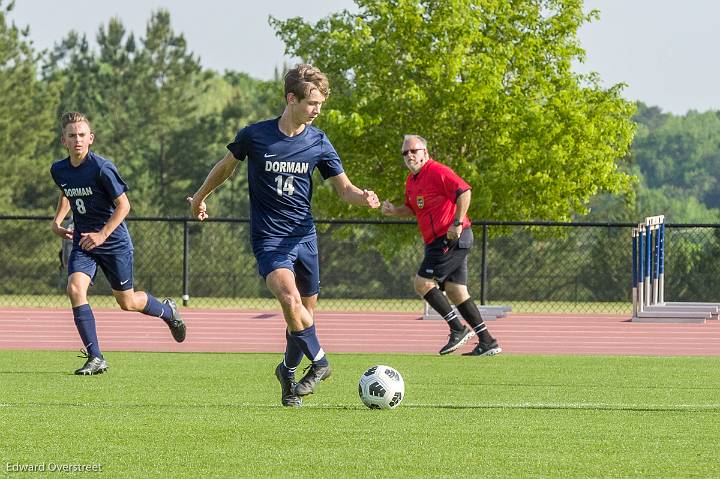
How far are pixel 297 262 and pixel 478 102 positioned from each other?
27.4 metres

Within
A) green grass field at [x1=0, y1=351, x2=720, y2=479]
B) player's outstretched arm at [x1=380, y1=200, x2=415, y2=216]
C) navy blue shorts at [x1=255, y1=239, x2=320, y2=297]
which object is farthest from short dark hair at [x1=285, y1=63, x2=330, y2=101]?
player's outstretched arm at [x1=380, y1=200, x2=415, y2=216]

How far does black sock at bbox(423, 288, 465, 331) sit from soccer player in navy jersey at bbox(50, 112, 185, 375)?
3474mm

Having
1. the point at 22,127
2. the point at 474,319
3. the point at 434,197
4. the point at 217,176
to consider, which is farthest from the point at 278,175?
the point at 22,127

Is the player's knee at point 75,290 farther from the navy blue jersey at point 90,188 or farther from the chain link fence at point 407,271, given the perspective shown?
the chain link fence at point 407,271

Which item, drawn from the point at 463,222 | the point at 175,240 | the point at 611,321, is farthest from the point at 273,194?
the point at 175,240

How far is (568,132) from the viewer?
36875 mm

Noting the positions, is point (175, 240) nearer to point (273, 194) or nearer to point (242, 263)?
point (242, 263)

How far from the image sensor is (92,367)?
11.4 m

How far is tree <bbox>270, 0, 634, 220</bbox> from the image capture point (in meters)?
36.0

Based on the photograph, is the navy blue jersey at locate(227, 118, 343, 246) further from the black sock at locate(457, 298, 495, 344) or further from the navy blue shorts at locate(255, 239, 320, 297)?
the black sock at locate(457, 298, 495, 344)

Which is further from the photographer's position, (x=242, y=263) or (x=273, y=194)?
(x=242, y=263)

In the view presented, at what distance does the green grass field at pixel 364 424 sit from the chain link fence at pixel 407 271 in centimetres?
1907

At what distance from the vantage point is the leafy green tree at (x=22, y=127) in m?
58.9

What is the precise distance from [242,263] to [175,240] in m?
6.01
